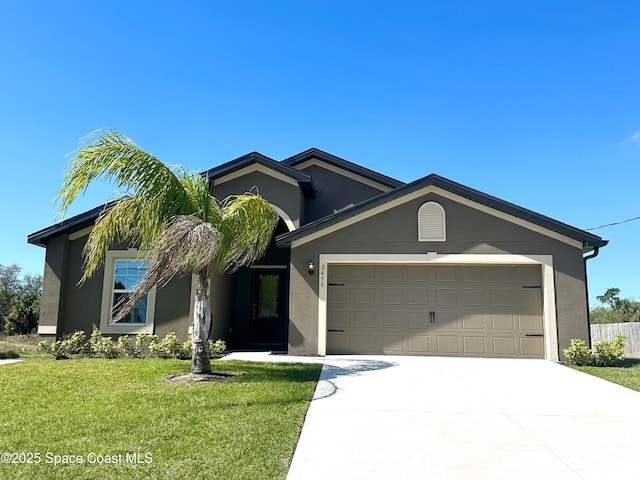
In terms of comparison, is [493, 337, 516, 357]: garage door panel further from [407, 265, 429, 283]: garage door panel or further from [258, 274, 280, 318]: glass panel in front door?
[258, 274, 280, 318]: glass panel in front door

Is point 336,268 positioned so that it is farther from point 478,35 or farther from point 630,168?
point 630,168

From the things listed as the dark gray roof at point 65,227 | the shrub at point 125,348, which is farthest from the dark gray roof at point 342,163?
the shrub at point 125,348

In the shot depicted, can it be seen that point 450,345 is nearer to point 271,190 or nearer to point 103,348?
point 271,190

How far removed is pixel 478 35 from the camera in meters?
13.0

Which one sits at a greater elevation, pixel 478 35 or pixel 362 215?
pixel 478 35

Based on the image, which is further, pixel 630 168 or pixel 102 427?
pixel 630 168

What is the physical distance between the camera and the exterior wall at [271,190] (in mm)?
12398

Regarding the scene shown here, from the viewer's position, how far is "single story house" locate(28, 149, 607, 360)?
10414 mm

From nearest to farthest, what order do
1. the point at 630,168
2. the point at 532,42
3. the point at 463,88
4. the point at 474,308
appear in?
the point at 474,308, the point at 532,42, the point at 463,88, the point at 630,168

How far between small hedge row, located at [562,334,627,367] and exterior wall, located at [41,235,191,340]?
9.57 m

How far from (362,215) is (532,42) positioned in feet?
25.6

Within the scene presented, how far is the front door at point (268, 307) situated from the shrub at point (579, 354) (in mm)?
8007

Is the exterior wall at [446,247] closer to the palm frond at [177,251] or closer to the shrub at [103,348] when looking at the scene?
the palm frond at [177,251]

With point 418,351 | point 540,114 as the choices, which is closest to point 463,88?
point 540,114
